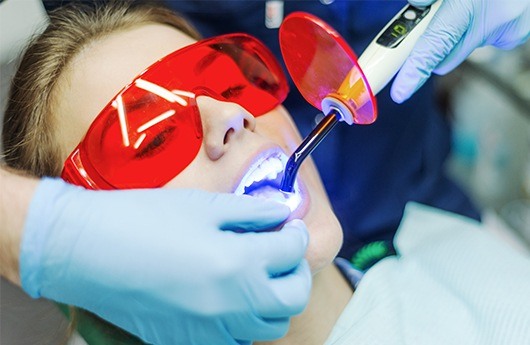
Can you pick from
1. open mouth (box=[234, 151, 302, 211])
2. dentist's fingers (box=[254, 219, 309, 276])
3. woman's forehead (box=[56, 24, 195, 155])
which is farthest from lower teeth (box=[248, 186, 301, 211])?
woman's forehead (box=[56, 24, 195, 155])

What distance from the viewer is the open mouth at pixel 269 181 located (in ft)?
3.89

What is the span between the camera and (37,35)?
1355mm

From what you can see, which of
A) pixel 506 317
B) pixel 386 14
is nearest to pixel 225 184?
pixel 506 317

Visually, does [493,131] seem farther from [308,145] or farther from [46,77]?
[46,77]

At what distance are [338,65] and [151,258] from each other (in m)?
0.51

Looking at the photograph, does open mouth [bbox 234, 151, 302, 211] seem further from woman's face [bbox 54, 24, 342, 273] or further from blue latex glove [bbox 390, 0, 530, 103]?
blue latex glove [bbox 390, 0, 530, 103]

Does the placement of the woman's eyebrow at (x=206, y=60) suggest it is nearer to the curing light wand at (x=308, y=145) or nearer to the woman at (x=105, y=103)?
the woman at (x=105, y=103)

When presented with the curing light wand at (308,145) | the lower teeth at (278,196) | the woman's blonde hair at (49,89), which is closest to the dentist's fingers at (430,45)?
the curing light wand at (308,145)

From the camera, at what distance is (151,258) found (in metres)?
0.97

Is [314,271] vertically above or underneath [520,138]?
above

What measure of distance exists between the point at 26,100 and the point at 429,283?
101 cm

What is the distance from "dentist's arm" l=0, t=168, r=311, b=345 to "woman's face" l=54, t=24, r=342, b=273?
12 cm

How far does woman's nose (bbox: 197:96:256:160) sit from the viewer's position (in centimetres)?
114

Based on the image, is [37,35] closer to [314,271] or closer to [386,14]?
[314,271]
